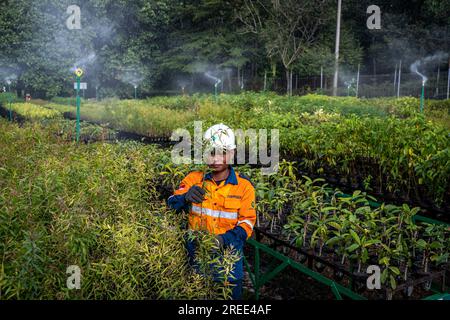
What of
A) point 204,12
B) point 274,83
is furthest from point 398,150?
point 204,12

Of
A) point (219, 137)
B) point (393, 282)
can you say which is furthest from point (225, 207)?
point (393, 282)

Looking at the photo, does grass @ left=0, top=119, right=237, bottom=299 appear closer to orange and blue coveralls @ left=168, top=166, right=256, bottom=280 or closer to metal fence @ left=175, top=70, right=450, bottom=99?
orange and blue coveralls @ left=168, top=166, right=256, bottom=280

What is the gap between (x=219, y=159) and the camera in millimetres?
2715

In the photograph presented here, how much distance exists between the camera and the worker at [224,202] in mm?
2703

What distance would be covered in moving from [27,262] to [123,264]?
412mm

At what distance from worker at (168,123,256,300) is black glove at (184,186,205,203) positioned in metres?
0.06

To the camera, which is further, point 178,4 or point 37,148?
point 178,4

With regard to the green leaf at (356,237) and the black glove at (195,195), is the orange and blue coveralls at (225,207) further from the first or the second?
the green leaf at (356,237)

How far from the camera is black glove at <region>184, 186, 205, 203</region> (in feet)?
8.48

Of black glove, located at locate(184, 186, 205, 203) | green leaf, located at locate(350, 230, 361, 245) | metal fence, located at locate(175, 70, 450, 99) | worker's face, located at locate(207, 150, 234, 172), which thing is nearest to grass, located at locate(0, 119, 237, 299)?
black glove, located at locate(184, 186, 205, 203)

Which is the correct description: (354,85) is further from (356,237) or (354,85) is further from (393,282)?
(393,282)

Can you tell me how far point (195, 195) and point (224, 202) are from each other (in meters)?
0.26

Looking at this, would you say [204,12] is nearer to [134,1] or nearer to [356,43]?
[134,1]

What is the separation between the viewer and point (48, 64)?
A: 27.7 meters
